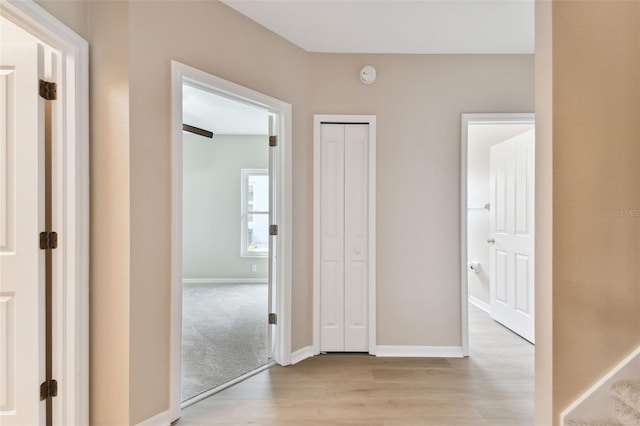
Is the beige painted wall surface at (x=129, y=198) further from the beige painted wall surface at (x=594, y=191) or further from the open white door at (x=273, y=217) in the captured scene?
the beige painted wall surface at (x=594, y=191)

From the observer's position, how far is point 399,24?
2557 millimetres

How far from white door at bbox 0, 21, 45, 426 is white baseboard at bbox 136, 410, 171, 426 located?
531 mm

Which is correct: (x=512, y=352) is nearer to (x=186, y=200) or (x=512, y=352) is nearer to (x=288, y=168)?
(x=288, y=168)

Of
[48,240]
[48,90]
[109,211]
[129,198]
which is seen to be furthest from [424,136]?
[48,240]

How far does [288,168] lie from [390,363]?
5.93 feet

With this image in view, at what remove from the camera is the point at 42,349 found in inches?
67.0

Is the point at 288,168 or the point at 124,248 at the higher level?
the point at 288,168

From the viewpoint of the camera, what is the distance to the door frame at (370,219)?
2.99 m

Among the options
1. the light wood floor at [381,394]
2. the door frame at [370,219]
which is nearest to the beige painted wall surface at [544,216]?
the light wood floor at [381,394]

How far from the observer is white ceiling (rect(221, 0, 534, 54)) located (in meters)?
2.33

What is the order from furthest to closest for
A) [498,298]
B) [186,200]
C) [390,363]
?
1. [186,200]
2. [498,298]
3. [390,363]

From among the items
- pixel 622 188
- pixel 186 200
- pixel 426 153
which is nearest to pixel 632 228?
pixel 622 188

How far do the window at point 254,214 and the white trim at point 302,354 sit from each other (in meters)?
3.49

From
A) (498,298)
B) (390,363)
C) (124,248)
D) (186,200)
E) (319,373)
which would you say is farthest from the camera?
(186,200)
